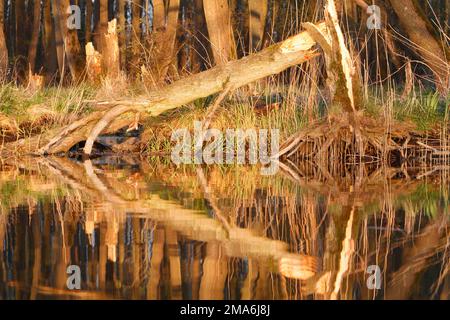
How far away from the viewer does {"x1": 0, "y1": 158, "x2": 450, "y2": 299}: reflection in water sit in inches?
158

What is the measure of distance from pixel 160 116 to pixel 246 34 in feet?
48.3

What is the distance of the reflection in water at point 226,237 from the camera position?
13.2ft

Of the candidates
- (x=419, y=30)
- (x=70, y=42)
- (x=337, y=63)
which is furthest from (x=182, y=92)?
(x=70, y=42)

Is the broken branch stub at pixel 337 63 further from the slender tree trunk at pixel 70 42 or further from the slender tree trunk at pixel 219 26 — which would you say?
the slender tree trunk at pixel 70 42

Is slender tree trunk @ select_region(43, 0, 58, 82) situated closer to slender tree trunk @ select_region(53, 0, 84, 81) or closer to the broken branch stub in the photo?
slender tree trunk @ select_region(53, 0, 84, 81)

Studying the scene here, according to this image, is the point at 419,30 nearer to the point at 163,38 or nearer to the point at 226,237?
the point at 163,38

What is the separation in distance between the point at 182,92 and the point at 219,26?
403 centimetres

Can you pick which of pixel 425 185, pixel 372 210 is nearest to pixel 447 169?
pixel 425 185

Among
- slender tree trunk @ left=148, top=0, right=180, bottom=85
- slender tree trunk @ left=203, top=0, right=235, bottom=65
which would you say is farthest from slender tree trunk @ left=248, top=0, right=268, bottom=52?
slender tree trunk @ left=203, top=0, right=235, bottom=65

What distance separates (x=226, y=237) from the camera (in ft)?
17.5

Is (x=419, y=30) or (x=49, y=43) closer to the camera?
(x=419, y=30)

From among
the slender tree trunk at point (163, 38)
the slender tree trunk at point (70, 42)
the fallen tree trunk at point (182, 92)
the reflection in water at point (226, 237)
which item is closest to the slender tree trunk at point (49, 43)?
the slender tree trunk at point (70, 42)

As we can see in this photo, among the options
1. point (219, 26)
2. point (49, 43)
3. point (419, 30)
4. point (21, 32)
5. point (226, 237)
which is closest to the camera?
point (226, 237)

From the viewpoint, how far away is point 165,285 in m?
4.02
